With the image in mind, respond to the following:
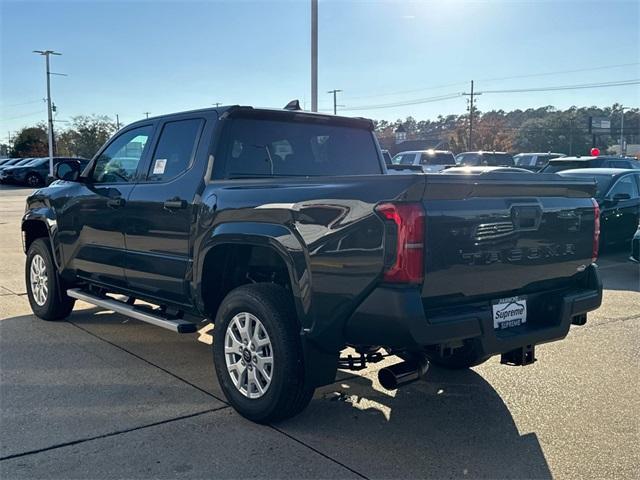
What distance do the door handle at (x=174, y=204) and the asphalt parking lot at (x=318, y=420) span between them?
1294mm

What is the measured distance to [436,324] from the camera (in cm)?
327

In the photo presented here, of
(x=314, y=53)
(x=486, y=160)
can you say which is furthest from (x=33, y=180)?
(x=314, y=53)

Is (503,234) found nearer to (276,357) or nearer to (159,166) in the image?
(276,357)

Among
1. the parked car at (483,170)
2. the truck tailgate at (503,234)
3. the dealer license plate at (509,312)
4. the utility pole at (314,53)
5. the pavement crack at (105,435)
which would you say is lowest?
the pavement crack at (105,435)

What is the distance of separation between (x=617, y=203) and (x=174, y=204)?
887 cm

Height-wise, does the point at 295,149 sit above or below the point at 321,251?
above

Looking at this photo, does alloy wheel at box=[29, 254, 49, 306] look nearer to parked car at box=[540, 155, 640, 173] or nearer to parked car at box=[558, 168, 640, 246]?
parked car at box=[558, 168, 640, 246]

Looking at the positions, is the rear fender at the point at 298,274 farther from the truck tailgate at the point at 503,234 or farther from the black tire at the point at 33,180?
the black tire at the point at 33,180

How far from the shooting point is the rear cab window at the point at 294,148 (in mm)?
4699

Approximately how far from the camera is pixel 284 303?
3.88 meters

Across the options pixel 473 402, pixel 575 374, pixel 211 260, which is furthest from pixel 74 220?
pixel 575 374

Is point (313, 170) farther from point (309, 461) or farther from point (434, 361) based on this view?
point (309, 461)

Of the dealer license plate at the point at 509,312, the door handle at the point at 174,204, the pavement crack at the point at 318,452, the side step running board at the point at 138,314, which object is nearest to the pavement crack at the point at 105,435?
the pavement crack at the point at 318,452

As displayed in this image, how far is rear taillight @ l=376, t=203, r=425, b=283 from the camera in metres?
3.21
